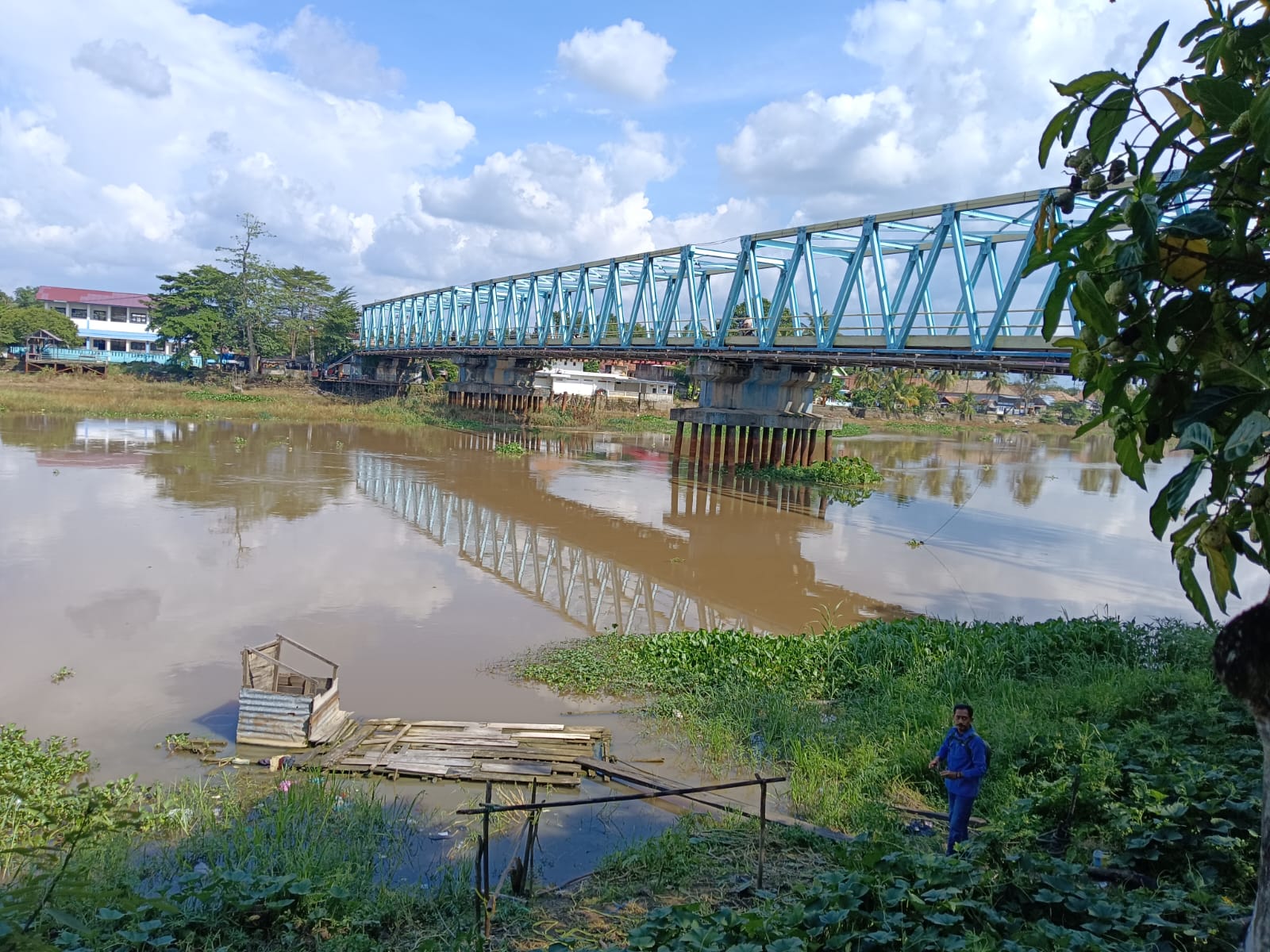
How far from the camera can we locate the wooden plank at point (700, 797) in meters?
6.39

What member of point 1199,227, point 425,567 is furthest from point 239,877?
point 425,567

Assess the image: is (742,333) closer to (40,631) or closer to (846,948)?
(40,631)

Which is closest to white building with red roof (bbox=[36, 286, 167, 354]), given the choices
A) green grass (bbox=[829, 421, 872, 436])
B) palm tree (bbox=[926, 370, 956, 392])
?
green grass (bbox=[829, 421, 872, 436])

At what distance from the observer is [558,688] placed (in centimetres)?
1034

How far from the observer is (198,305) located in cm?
5875

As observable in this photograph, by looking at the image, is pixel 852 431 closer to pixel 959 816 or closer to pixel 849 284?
pixel 849 284

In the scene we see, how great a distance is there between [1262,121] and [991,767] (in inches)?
245

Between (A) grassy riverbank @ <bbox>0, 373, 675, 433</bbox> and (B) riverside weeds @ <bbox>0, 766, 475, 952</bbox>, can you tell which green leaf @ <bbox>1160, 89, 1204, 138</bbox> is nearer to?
(B) riverside weeds @ <bbox>0, 766, 475, 952</bbox>

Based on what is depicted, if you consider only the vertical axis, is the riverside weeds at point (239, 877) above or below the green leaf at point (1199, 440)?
below

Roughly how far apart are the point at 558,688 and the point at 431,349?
157 feet

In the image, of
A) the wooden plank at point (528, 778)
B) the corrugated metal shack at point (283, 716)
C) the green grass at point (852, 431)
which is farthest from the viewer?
the green grass at point (852, 431)

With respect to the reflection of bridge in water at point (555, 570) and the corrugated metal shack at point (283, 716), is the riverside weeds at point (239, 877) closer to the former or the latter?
the corrugated metal shack at point (283, 716)

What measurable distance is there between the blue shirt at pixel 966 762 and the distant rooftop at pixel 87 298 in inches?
3033

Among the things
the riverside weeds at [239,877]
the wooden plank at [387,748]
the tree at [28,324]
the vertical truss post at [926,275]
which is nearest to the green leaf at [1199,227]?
the riverside weeds at [239,877]
